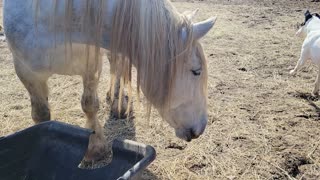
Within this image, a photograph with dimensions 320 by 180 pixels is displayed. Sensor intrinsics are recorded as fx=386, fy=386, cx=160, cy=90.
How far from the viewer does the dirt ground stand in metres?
2.71

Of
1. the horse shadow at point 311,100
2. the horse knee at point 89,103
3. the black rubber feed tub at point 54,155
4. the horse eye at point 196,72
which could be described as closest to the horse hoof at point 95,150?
the horse knee at point 89,103

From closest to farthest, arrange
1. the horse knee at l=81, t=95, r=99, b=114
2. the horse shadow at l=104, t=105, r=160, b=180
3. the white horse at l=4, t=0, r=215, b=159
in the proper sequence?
the white horse at l=4, t=0, r=215, b=159 < the horse knee at l=81, t=95, r=99, b=114 < the horse shadow at l=104, t=105, r=160, b=180

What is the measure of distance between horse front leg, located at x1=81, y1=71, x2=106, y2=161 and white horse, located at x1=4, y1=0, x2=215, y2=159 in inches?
13.2

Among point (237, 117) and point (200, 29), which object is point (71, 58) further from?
point (237, 117)

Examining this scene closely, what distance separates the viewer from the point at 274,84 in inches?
162

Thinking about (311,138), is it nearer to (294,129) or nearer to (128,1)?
(294,129)

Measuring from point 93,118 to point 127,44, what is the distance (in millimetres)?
1121

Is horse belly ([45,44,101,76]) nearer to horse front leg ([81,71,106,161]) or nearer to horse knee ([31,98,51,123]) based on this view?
horse front leg ([81,71,106,161])

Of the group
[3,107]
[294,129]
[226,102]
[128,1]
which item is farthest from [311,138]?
[3,107]

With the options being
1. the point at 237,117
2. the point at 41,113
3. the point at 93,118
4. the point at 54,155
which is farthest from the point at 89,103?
the point at 237,117

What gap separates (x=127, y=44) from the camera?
75.4 inches

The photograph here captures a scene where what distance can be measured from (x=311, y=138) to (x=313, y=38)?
1270mm

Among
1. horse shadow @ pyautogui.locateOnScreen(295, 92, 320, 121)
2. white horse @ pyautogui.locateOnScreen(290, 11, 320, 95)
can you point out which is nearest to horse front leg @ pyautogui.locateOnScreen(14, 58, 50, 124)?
horse shadow @ pyautogui.locateOnScreen(295, 92, 320, 121)

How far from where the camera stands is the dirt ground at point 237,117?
8.89 feet
